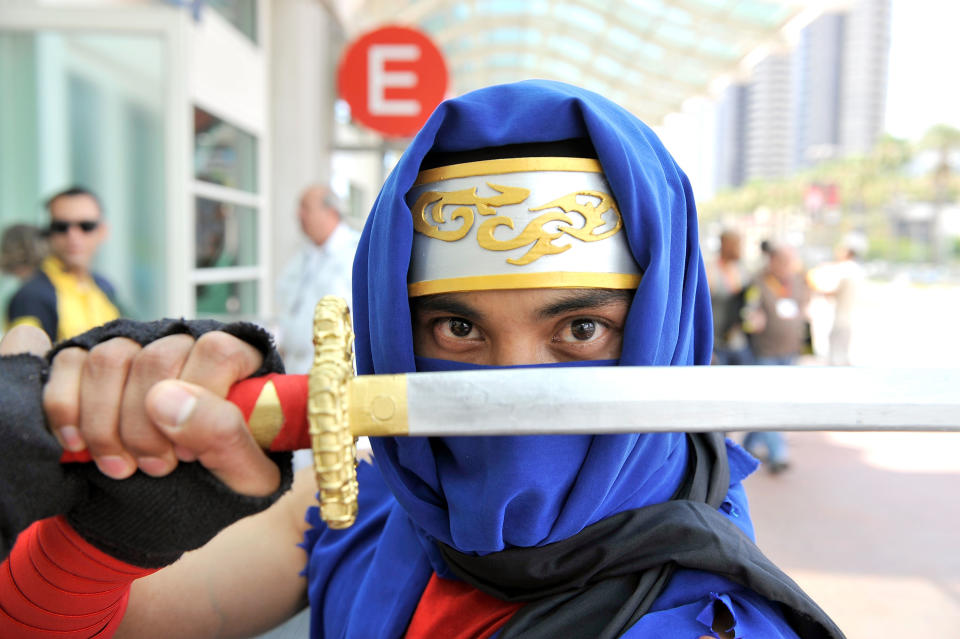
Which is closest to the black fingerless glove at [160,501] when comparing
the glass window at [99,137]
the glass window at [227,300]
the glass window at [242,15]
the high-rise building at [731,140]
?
the glass window at [99,137]

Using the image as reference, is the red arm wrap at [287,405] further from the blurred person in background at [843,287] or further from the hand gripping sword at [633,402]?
the blurred person in background at [843,287]

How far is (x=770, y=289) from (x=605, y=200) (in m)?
5.05

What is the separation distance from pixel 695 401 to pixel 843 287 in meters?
7.52

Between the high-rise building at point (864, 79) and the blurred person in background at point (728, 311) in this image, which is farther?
the high-rise building at point (864, 79)

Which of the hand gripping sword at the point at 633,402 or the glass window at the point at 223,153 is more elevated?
the glass window at the point at 223,153

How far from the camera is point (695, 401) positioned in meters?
0.67

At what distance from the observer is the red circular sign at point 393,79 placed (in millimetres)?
5625

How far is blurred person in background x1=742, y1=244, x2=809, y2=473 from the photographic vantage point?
5.44 meters

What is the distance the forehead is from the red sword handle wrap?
3.13 m

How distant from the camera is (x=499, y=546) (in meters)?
0.97

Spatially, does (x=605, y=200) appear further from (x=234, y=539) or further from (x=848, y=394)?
(x=234, y=539)

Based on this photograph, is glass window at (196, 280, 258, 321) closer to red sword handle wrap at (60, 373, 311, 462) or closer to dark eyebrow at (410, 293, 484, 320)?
dark eyebrow at (410, 293, 484, 320)

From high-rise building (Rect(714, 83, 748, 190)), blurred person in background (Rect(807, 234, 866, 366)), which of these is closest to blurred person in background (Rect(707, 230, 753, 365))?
blurred person in background (Rect(807, 234, 866, 366))

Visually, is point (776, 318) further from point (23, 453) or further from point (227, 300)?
point (23, 453)
